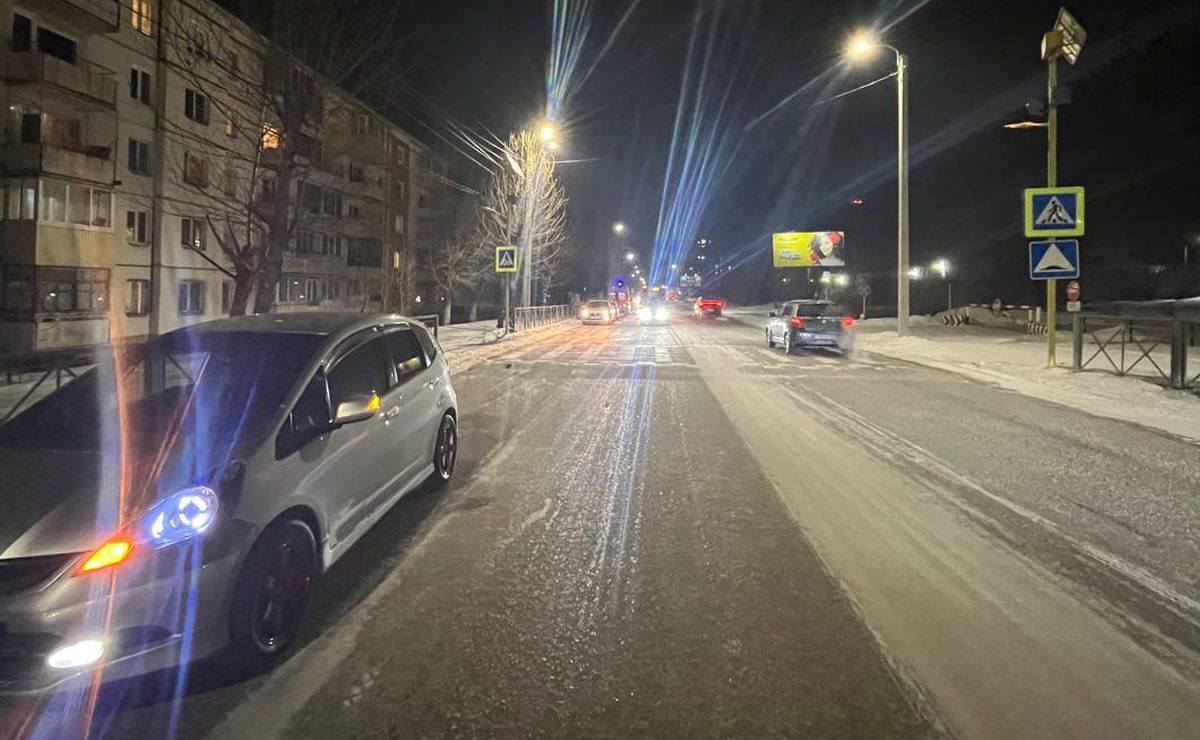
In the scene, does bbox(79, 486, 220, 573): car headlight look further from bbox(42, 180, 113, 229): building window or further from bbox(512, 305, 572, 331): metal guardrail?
bbox(512, 305, 572, 331): metal guardrail

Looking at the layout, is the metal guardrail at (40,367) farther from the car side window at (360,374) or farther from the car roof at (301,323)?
the car side window at (360,374)

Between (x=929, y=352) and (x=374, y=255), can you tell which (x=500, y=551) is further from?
(x=374, y=255)

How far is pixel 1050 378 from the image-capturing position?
15.9m

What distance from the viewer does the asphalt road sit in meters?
3.28

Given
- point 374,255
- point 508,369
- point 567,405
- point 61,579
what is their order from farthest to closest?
point 374,255, point 508,369, point 567,405, point 61,579

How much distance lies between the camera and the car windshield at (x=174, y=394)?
409 cm

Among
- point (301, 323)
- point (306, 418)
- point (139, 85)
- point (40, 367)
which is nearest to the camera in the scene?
point (306, 418)

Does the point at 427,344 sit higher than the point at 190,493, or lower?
higher

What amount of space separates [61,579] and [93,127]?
2684 cm

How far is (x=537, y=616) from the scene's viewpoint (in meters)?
4.26

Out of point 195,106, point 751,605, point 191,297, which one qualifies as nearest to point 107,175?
point 195,106

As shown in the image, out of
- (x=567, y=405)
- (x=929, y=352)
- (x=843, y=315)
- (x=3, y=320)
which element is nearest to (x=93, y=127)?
(x=3, y=320)

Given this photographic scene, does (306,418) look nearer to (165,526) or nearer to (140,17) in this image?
(165,526)

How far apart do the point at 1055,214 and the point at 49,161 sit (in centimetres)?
2506
